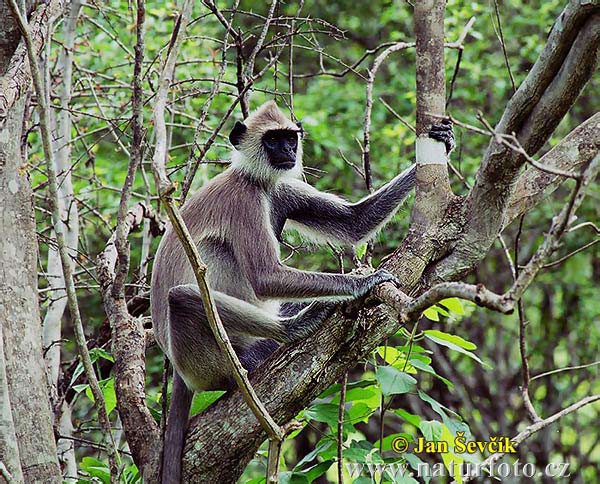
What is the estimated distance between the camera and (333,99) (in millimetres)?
9594

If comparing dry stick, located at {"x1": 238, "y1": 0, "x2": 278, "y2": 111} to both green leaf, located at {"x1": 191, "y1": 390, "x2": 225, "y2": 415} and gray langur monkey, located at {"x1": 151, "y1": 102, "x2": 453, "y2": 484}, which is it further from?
green leaf, located at {"x1": 191, "y1": 390, "x2": 225, "y2": 415}

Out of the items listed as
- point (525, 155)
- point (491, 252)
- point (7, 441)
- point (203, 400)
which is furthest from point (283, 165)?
point (491, 252)

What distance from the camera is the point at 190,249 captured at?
8.24ft

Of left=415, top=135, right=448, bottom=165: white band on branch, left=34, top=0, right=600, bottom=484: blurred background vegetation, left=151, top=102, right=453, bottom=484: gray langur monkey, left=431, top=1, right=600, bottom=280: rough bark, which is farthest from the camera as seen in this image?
left=34, top=0, right=600, bottom=484: blurred background vegetation

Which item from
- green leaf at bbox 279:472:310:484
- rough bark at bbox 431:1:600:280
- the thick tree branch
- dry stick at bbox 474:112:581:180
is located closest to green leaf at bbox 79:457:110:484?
green leaf at bbox 279:472:310:484

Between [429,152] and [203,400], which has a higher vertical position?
[429,152]

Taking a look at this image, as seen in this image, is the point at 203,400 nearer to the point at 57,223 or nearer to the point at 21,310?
the point at 21,310

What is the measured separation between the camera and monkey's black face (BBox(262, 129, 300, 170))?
4.89 metres

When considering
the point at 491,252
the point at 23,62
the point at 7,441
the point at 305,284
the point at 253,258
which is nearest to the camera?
the point at 7,441

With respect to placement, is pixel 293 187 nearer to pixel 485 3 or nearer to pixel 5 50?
pixel 5 50

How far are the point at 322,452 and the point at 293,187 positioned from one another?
182 centimetres

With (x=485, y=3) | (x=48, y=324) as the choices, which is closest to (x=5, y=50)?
(x=48, y=324)

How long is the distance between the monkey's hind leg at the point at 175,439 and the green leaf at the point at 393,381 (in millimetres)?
913

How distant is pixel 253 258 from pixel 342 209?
76 cm
